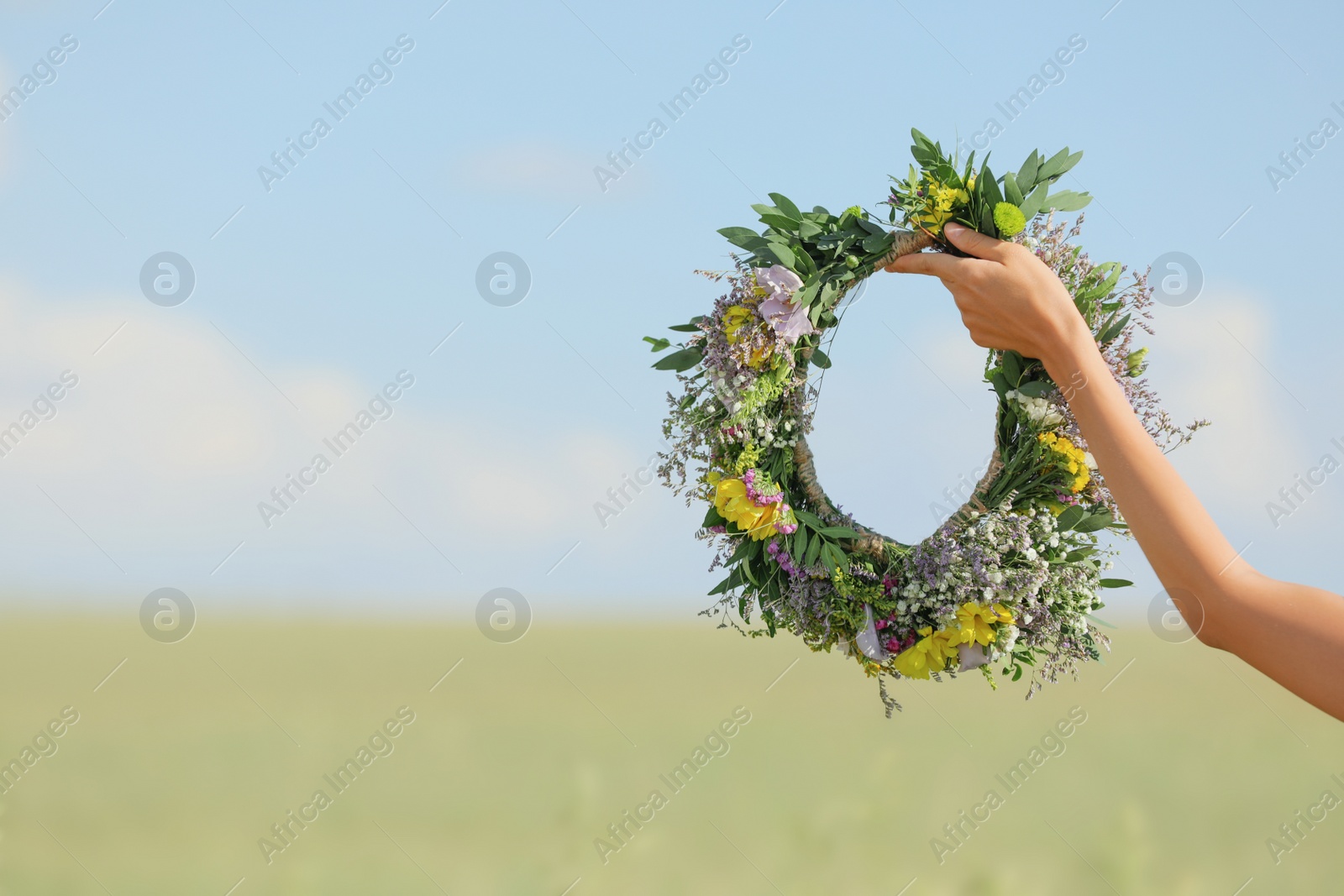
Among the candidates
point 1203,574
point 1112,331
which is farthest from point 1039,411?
point 1203,574

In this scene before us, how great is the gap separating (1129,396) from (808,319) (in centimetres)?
112

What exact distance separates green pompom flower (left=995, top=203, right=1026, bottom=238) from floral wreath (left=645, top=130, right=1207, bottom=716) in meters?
0.21

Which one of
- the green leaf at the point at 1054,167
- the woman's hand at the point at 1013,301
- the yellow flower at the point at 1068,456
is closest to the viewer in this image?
the woman's hand at the point at 1013,301

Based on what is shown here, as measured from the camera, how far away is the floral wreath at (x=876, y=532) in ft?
11.3

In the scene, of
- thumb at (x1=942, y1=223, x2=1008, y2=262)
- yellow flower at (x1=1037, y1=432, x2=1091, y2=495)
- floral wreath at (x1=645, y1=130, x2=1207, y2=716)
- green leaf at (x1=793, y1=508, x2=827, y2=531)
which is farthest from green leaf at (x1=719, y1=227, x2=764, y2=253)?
yellow flower at (x1=1037, y1=432, x2=1091, y2=495)

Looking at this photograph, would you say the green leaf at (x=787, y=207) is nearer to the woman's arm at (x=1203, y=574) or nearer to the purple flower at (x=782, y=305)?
the purple flower at (x=782, y=305)

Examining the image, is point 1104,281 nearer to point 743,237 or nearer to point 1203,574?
point 743,237

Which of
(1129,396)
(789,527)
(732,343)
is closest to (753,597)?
(789,527)

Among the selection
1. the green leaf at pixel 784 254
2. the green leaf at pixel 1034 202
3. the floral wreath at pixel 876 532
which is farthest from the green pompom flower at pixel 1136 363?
the green leaf at pixel 784 254

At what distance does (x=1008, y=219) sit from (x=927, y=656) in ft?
4.80

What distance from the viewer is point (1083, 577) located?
3498 millimetres

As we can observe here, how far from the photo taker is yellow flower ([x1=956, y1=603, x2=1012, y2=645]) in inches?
135

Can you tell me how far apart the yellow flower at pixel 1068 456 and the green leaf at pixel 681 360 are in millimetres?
1220

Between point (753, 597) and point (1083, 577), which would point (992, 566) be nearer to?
point (1083, 577)
